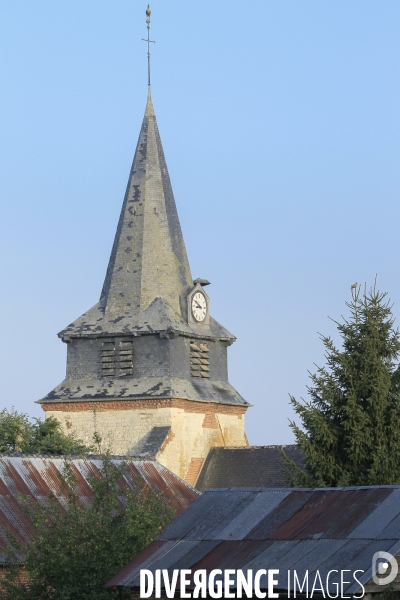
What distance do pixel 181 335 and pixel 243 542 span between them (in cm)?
3045

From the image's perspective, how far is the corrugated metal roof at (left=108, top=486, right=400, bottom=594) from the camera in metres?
17.8

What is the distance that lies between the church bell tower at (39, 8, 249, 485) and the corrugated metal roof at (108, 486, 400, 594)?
2603 centimetres

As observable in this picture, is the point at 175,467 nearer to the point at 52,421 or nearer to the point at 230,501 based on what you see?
the point at 52,421

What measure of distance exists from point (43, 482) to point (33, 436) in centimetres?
1744

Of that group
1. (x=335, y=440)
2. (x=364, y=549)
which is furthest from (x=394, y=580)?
(x=335, y=440)

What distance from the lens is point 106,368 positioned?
1978 inches

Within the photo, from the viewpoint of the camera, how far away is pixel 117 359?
50.0m

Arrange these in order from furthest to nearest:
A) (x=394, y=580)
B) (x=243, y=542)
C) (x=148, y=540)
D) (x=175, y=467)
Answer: (x=175, y=467) < (x=148, y=540) < (x=243, y=542) < (x=394, y=580)

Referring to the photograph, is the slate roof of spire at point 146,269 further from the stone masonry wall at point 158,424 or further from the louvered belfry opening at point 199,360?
the stone masonry wall at point 158,424

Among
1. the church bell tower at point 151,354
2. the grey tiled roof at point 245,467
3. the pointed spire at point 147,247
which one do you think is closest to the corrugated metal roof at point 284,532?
the grey tiled roof at point 245,467

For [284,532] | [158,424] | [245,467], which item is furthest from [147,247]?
[284,532]

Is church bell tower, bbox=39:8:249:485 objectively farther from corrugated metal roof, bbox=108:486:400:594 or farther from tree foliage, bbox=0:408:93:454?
corrugated metal roof, bbox=108:486:400:594

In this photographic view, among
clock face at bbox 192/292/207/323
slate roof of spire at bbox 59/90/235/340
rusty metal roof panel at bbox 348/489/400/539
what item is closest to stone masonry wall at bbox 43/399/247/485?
slate roof of spire at bbox 59/90/235/340

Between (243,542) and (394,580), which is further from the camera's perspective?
(243,542)
